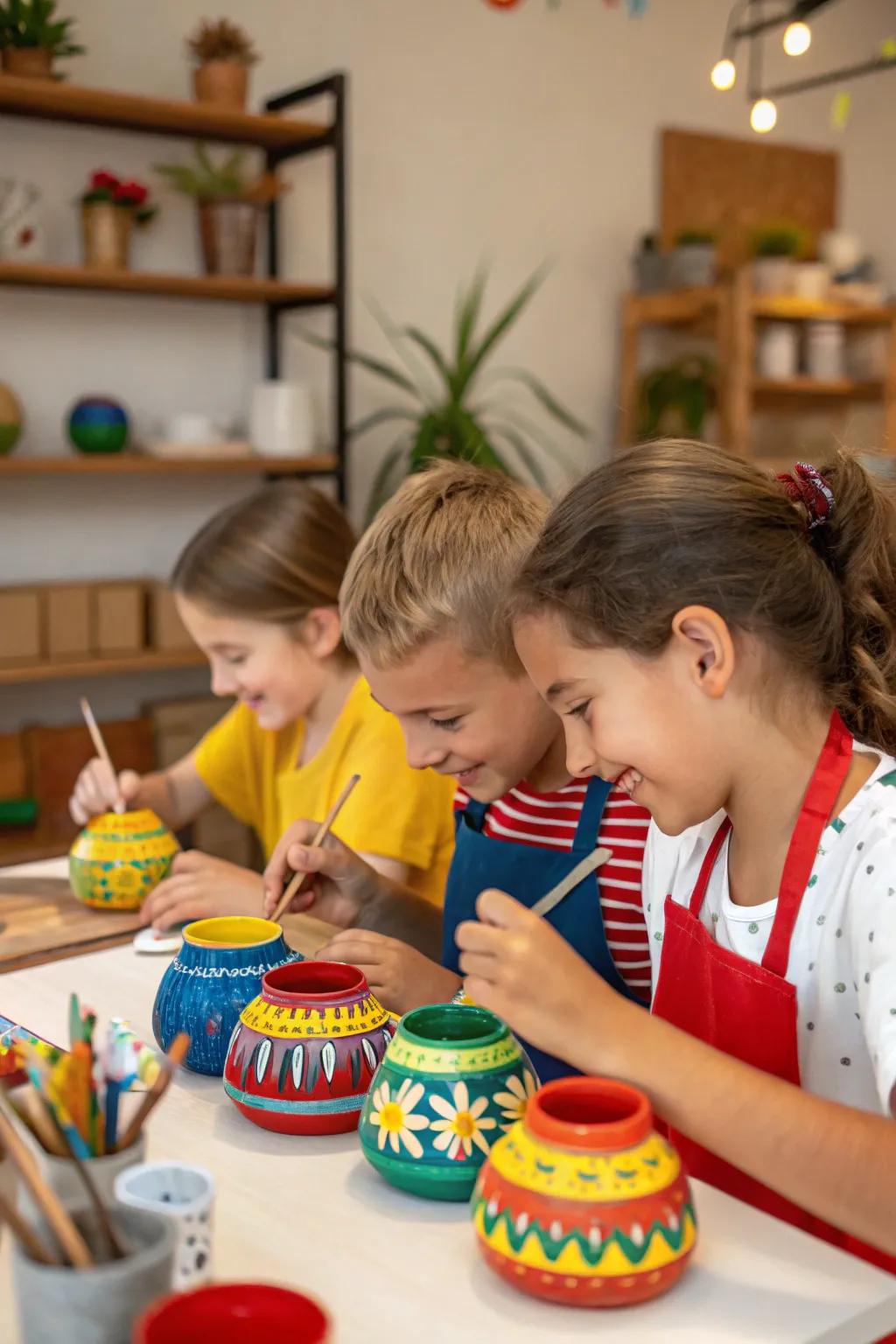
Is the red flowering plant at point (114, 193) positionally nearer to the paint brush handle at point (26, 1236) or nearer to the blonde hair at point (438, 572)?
the blonde hair at point (438, 572)

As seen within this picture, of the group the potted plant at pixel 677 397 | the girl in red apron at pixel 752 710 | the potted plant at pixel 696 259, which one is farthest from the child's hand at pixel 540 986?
the potted plant at pixel 696 259

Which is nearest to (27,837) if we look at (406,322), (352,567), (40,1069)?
(406,322)

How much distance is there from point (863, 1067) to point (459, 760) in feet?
1.64

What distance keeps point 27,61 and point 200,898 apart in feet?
7.30

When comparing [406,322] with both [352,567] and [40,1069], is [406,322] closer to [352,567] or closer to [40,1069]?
[352,567]

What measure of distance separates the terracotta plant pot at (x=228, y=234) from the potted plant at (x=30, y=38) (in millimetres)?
452

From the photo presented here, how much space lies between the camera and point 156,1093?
68cm

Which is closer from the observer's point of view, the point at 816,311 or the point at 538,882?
the point at 538,882

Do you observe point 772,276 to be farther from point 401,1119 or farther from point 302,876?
point 401,1119

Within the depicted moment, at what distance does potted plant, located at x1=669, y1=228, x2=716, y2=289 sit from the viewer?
399cm

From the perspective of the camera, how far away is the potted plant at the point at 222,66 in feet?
10.5

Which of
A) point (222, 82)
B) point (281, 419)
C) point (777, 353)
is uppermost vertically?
point (222, 82)

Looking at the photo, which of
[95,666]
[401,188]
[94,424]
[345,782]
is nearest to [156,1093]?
[345,782]

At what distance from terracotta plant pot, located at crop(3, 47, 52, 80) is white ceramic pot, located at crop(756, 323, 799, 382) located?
2130 mm
